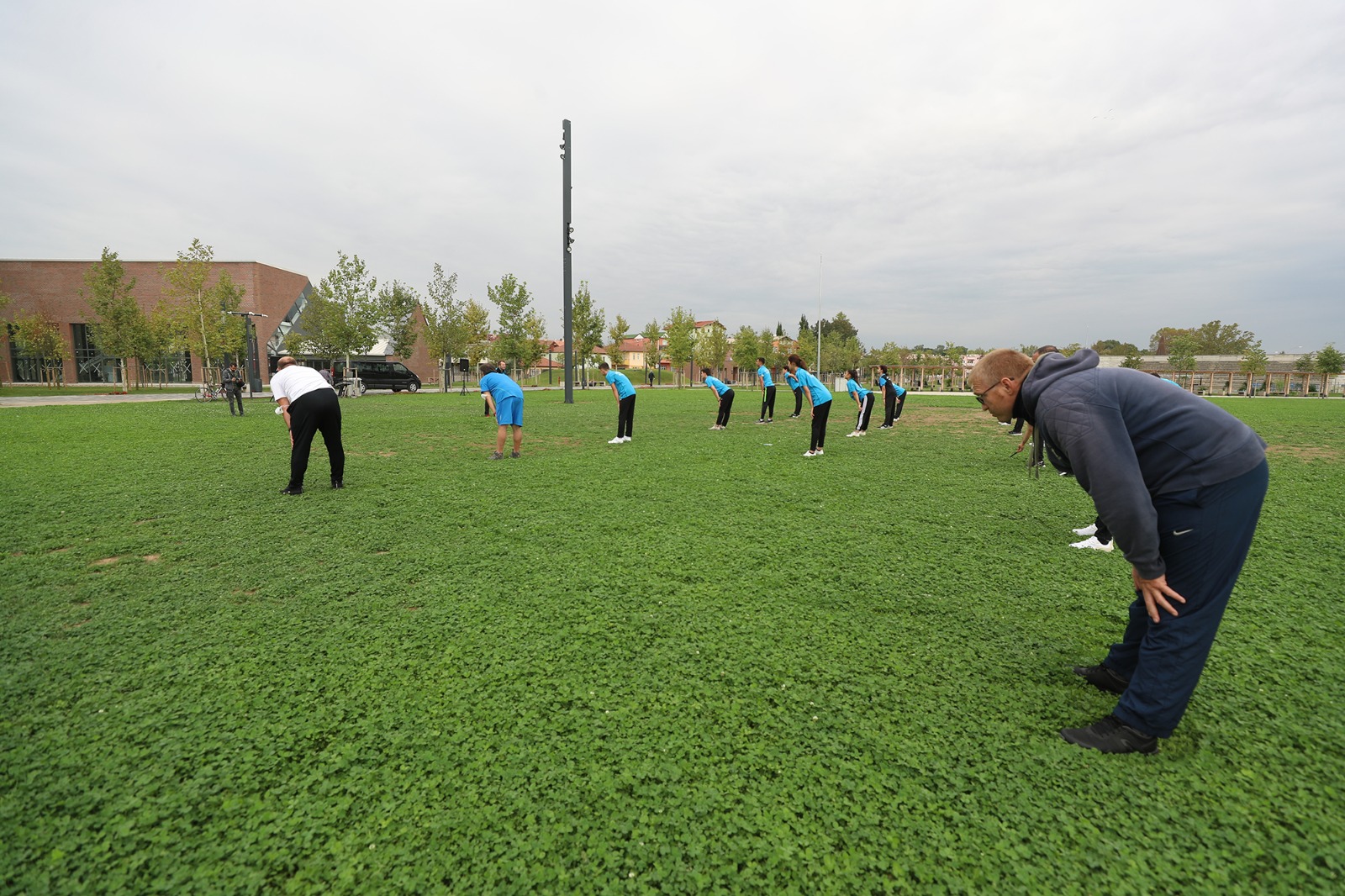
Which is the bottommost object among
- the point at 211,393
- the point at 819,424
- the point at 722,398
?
the point at 211,393

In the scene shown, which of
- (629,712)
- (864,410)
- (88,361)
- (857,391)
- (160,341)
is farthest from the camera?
(88,361)

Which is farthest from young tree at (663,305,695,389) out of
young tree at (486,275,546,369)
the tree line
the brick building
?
the brick building

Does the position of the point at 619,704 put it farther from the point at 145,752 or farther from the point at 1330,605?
the point at 1330,605

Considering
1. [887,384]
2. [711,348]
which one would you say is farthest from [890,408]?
[711,348]

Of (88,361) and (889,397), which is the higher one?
(88,361)

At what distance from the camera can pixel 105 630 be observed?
3484 mm

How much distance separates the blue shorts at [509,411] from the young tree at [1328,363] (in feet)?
264

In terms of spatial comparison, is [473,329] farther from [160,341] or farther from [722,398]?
[722,398]

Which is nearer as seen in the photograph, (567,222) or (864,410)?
(864,410)

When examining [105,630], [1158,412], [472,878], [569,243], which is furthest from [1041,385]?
[569,243]

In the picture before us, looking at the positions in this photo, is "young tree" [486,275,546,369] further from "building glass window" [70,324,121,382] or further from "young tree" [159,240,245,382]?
"building glass window" [70,324,121,382]

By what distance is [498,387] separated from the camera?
9.73 meters

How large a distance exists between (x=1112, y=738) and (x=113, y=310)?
4713cm

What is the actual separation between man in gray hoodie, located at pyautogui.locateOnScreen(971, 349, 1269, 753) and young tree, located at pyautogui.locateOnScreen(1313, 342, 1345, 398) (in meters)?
81.4
